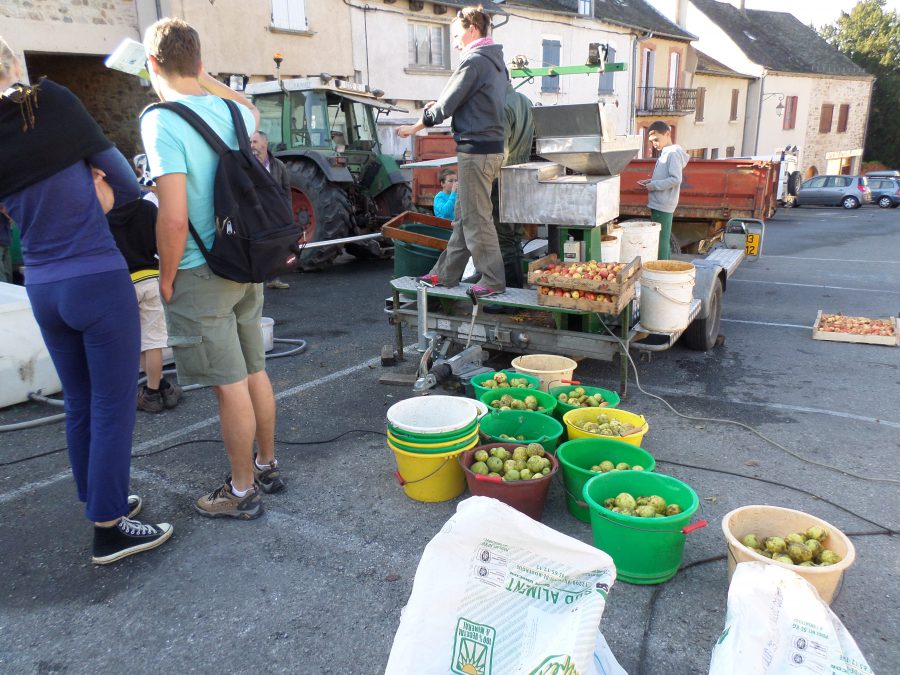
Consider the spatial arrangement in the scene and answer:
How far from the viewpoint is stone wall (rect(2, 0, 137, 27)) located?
9898 millimetres

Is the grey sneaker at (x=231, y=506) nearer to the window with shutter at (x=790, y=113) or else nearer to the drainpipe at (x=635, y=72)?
the drainpipe at (x=635, y=72)

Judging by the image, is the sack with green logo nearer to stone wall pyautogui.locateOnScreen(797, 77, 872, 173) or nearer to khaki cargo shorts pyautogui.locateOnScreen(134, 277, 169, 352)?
khaki cargo shorts pyautogui.locateOnScreen(134, 277, 169, 352)

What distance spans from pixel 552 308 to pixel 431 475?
1728 millimetres

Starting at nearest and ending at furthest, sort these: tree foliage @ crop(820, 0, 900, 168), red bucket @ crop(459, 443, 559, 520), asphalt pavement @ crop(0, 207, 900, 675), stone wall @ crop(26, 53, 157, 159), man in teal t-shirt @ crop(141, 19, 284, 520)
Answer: asphalt pavement @ crop(0, 207, 900, 675)
man in teal t-shirt @ crop(141, 19, 284, 520)
red bucket @ crop(459, 443, 559, 520)
stone wall @ crop(26, 53, 157, 159)
tree foliage @ crop(820, 0, 900, 168)

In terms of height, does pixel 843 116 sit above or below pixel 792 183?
above

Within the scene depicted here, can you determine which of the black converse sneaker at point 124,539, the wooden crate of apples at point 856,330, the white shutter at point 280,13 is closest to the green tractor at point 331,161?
the white shutter at point 280,13

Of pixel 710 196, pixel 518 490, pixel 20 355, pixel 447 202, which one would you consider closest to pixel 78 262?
pixel 518 490

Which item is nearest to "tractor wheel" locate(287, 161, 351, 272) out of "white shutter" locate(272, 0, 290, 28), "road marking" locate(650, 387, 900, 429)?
"road marking" locate(650, 387, 900, 429)

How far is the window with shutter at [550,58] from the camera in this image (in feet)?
64.8

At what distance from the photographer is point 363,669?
2.27 metres

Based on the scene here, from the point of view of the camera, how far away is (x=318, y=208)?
901cm

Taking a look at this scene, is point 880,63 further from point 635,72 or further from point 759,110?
point 635,72

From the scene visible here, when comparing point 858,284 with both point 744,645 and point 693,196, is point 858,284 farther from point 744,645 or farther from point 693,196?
point 744,645

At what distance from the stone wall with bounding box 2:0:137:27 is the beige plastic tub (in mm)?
11777
